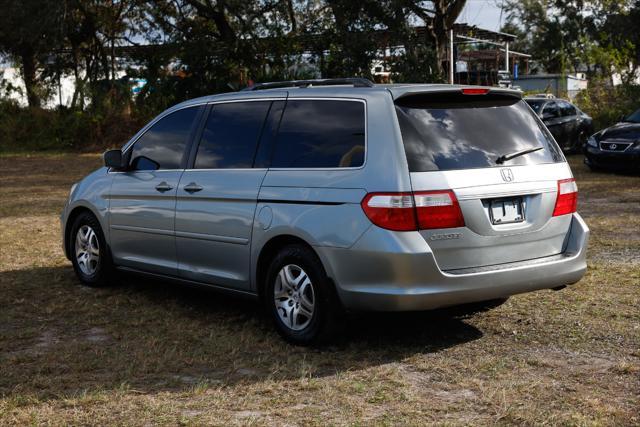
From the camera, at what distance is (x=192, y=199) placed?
682 centimetres

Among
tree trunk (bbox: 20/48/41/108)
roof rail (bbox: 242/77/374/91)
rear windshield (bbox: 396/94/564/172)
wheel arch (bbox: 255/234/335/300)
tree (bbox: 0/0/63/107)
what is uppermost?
tree (bbox: 0/0/63/107)

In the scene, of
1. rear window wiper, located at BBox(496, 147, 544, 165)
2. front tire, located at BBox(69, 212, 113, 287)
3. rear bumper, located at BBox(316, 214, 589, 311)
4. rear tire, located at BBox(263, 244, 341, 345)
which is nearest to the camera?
rear bumper, located at BBox(316, 214, 589, 311)

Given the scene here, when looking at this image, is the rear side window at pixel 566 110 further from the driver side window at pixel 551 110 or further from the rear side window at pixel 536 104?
the rear side window at pixel 536 104

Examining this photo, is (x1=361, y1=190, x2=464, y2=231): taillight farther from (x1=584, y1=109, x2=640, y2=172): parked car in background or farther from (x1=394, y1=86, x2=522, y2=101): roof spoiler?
(x1=584, y1=109, x2=640, y2=172): parked car in background

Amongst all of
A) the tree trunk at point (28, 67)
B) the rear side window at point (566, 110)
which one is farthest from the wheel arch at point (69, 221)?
the tree trunk at point (28, 67)

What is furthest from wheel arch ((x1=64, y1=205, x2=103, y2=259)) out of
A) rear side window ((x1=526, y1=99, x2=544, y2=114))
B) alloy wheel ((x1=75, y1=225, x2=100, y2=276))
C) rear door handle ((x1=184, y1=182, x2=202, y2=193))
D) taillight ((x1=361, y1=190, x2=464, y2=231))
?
rear side window ((x1=526, y1=99, x2=544, y2=114))

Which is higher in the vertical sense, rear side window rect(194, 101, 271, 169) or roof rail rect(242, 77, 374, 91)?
roof rail rect(242, 77, 374, 91)

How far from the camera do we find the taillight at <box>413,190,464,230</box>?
214 inches

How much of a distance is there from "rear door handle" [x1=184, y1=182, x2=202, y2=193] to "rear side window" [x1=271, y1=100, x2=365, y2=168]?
0.77 metres

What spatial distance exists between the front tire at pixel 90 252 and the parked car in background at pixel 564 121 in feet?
54.5

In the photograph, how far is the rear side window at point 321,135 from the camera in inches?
228

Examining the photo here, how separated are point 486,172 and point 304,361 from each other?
5.37ft

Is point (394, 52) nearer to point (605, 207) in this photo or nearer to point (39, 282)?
point (605, 207)

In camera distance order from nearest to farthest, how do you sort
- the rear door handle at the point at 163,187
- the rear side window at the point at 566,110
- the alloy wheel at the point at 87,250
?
the rear door handle at the point at 163,187 → the alloy wheel at the point at 87,250 → the rear side window at the point at 566,110
